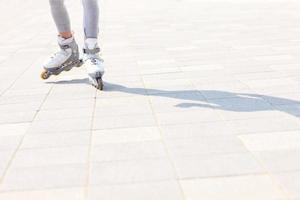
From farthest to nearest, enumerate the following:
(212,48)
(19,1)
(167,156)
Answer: (19,1), (212,48), (167,156)

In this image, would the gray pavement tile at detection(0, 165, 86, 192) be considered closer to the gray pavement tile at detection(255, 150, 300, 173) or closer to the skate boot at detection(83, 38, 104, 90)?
the gray pavement tile at detection(255, 150, 300, 173)

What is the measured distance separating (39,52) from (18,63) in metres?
1.14

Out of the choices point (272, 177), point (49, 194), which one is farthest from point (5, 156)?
point (272, 177)

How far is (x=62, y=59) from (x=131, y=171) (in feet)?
9.81

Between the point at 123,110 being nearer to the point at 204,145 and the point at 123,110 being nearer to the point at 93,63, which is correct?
the point at 93,63

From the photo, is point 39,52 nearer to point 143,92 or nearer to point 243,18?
point 143,92

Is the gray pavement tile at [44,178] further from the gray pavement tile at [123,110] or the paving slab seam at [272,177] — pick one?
the gray pavement tile at [123,110]

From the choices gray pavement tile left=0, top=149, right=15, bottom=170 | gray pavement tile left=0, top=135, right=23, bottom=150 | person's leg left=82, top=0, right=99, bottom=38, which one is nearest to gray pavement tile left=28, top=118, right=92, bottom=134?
gray pavement tile left=0, top=135, right=23, bottom=150

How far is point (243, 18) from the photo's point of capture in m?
12.7

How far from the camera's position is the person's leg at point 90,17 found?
516 centimetres

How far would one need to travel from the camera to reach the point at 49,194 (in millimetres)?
2734

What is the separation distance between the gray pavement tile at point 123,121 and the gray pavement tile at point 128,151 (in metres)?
0.44

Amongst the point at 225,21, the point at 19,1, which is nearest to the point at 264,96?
the point at 225,21

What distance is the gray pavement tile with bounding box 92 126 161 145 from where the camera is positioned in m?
Answer: 3.56
